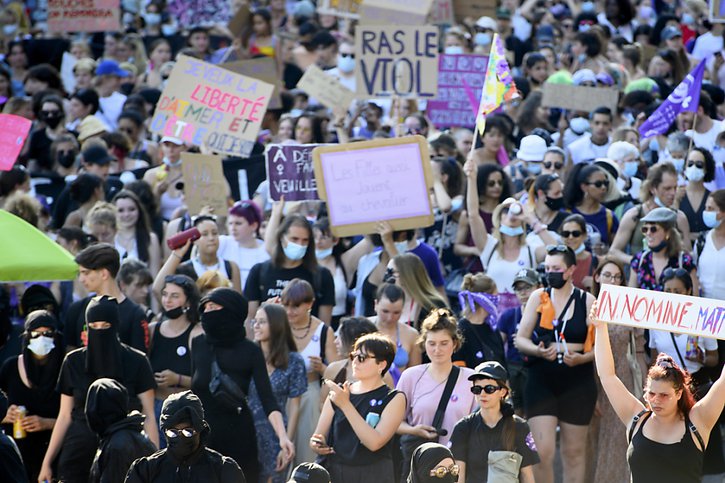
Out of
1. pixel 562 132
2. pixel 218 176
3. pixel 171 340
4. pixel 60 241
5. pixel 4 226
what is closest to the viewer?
pixel 4 226

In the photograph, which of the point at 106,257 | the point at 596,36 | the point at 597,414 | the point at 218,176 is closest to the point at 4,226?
the point at 106,257

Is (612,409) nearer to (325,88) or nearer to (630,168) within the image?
(630,168)

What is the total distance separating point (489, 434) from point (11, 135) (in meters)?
4.75

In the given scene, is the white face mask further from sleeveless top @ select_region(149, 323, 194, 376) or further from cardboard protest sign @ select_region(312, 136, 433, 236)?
cardboard protest sign @ select_region(312, 136, 433, 236)

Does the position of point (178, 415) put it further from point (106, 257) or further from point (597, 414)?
point (597, 414)

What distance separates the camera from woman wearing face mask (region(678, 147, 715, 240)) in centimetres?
1122

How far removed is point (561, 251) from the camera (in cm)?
931

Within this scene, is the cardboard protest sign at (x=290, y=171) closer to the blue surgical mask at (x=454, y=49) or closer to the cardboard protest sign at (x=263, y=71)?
the cardboard protest sign at (x=263, y=71)

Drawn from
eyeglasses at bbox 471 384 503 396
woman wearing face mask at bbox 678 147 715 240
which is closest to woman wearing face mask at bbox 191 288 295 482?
eyeglasses at bbox 471 384 503 396

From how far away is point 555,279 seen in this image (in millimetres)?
9289

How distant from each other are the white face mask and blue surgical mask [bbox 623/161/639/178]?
5600mm

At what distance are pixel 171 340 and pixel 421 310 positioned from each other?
5.60 ft

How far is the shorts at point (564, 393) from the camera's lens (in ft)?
30.3

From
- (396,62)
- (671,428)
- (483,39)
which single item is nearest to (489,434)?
(671,428)
